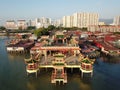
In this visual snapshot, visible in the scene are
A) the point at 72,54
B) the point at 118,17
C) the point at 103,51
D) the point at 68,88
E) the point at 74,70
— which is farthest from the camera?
the point at 118,17

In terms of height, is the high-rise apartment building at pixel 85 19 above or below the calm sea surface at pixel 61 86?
above

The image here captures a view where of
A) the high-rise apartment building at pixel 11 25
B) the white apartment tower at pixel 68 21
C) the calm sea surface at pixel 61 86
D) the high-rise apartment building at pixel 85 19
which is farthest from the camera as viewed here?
the high-rise apartment building at pixel 11 25

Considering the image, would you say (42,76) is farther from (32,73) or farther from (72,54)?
(72,54)

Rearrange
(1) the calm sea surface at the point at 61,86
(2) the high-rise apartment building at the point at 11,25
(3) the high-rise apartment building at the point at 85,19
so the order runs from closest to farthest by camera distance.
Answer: (1) the calm sea surface at the point at 61,86
(3) the high-rise apartment building at the point at 85,19
(2) the high-rise apartment building at the point at 11,25

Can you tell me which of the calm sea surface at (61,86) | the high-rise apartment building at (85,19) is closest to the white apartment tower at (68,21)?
the high-rise apartment building at (85,19)

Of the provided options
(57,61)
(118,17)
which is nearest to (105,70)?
(57,61)

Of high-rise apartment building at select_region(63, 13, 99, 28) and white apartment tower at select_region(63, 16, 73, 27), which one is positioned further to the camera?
white apartment tower at select_region(63, 16, 73, 27)

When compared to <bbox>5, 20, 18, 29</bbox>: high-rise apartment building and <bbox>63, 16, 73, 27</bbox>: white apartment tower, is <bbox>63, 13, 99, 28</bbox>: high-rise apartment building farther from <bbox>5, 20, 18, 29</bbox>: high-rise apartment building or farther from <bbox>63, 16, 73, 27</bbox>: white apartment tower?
<bbox>5, 20, 18, 29</bbox>: high-rise apartment building

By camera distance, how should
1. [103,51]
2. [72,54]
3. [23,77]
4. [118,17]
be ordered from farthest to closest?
[118,17]
[103,51]
[72,54]
[23,77]

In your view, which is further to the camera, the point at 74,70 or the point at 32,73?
the point at 74,70

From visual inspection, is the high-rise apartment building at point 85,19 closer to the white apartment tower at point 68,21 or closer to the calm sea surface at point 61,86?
the white apartment tower at point 68,21

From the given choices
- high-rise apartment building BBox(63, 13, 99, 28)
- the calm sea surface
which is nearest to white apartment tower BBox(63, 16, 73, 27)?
high-rise apartment building BBox(63, 13, 99, 28)
